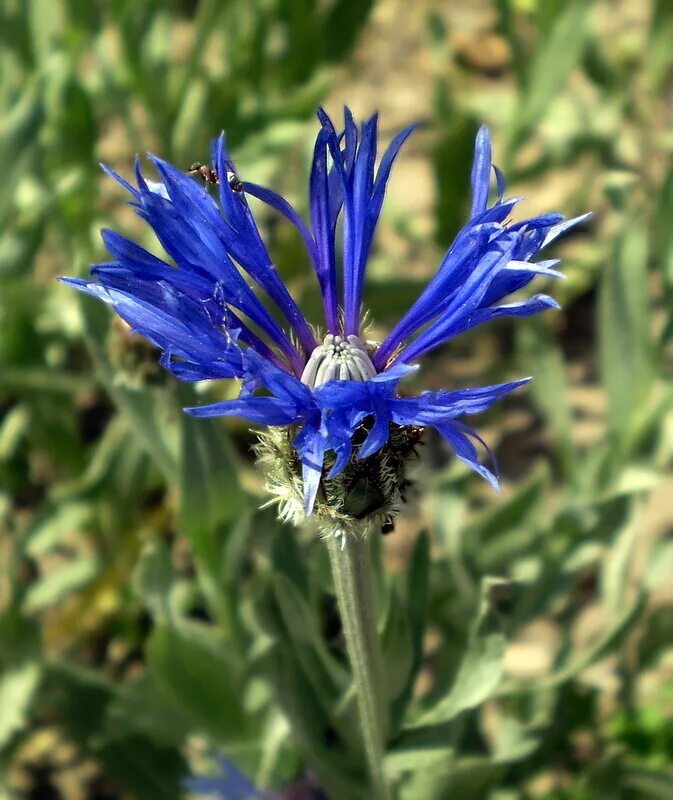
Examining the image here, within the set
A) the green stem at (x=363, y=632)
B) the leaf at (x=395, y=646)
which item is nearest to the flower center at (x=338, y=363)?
the green stem at (x=363, y=632)

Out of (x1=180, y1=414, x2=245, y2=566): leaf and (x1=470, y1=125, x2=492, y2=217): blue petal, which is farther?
(x1=180, y1=414, x2=245, y2=566): leaf

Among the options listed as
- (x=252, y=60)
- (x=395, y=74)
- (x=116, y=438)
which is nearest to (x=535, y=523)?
(x=116, y=438)

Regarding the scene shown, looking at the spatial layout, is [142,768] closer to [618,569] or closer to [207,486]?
[207,486]

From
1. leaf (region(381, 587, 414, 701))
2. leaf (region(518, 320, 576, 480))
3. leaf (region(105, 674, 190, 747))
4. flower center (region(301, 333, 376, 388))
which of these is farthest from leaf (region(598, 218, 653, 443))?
flower center (region(301, 333, 376, 388))

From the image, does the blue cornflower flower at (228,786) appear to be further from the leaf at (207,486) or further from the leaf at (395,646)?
the leaf at (395,646)

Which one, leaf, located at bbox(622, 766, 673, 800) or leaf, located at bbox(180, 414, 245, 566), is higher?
leaf, located at bbox(180, 414, 245, 566)

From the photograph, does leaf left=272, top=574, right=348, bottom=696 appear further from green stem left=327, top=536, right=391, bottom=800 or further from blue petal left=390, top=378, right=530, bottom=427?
blue petal left=390, top=378, right=530, bottom=427

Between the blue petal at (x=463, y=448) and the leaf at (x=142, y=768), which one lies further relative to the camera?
the leaf at (x=142, y=768)
